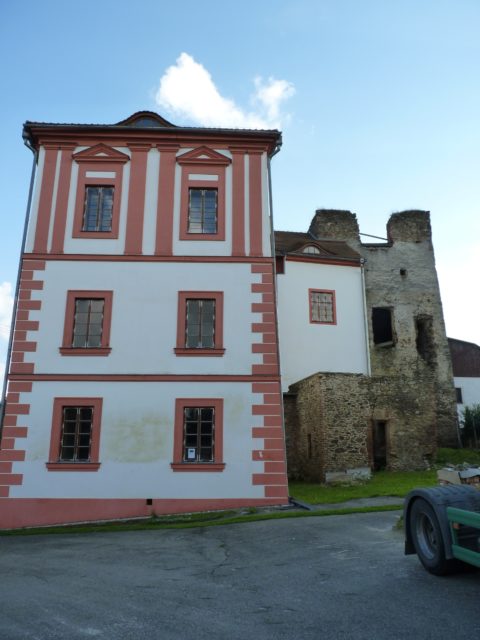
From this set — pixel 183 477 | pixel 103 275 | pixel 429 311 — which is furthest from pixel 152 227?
pixel 429 311

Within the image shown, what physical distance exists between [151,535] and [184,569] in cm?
353

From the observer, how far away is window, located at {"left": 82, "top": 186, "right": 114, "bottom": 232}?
15695mm

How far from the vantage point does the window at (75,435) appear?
13.6 metres

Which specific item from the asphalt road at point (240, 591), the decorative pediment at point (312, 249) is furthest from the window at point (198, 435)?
the decorative pediment at point (312, 249)

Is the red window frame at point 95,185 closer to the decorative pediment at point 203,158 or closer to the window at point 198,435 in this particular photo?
the decorative pediment at point 203,158

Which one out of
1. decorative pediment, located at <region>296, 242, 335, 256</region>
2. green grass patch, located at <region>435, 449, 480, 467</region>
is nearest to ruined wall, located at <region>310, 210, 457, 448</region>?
green grass patch, located at <region>435, 449, 480, 467</region>

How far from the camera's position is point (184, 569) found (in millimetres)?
7723

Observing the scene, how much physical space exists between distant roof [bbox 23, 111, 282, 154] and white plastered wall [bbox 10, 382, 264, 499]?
7.73 m

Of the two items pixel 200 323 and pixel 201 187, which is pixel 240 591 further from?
pixel 201 187

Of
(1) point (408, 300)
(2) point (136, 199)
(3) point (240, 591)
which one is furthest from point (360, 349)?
(3) point (240, 591)

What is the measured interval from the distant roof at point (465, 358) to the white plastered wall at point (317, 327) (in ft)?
39.5

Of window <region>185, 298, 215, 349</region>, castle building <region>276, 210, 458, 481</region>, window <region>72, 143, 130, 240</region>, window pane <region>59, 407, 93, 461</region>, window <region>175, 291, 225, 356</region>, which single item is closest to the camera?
window pane <region>59, 407, 93, 461</region>

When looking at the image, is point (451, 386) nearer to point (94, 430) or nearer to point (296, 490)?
point (296, 490)

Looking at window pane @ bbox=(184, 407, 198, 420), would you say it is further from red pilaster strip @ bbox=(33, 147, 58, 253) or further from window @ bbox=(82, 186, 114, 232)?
red pilaster strip @ bbox=(33, 147, 58, 253)
